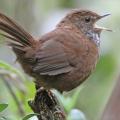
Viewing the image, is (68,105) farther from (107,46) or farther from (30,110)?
(107,46)

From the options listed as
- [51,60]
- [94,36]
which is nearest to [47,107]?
[51,60]

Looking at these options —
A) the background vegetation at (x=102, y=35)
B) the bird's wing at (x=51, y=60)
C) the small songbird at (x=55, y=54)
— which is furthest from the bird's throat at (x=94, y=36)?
the background vegetation at (x=102, y=35)

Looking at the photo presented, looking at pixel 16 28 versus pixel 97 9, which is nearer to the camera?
pixel 16 28

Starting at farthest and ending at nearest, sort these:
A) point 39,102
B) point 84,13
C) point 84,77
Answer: point 84,13 → point 84,77 → point 39,102

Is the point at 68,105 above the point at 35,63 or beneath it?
beneath

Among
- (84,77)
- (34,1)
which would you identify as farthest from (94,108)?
(84,77)

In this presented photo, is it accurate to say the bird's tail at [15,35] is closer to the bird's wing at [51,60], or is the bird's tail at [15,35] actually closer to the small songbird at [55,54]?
the small songbird at [55,54]

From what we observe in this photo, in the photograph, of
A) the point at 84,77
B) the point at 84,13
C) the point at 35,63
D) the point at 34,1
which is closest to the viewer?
the point at 35,63

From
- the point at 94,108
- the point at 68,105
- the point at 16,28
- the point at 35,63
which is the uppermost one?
the point at 16,28
